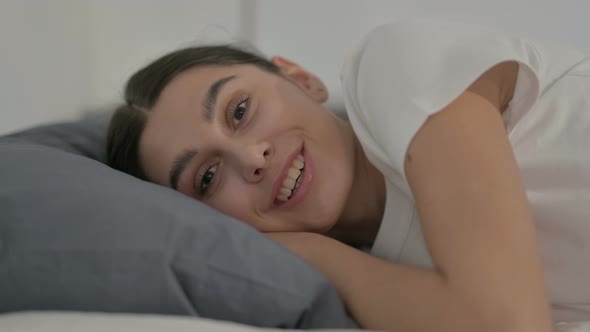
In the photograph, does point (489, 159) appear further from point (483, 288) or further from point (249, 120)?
point (249, 120)

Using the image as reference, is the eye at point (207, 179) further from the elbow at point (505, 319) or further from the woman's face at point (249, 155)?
the elbow at point (505, 319)

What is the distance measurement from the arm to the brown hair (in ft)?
1.44

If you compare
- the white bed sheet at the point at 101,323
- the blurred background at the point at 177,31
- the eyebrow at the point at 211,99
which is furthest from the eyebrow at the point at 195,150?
the blurred background at the point at 177,31

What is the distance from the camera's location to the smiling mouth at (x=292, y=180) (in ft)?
3.03

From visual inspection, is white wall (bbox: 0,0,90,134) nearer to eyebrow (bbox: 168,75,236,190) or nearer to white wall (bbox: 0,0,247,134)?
white wall (bbox: 0,0,247,134)

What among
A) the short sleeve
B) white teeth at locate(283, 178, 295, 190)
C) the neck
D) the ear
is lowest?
the neck

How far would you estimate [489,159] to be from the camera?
70 cm

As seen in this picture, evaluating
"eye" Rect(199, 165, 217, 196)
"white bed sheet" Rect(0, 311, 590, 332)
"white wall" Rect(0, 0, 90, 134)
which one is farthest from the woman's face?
"white wall" Rect(0, 0, 90, 134)

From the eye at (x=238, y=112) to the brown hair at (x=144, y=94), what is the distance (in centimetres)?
11

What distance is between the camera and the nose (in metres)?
0.89

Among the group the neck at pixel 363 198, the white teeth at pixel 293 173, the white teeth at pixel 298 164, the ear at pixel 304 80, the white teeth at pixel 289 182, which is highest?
the ear at pixel 304 80

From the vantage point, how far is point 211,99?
0.93m

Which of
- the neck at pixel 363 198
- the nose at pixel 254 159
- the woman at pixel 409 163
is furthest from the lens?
the neck at pixel 363 198

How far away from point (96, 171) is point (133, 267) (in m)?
0.19
